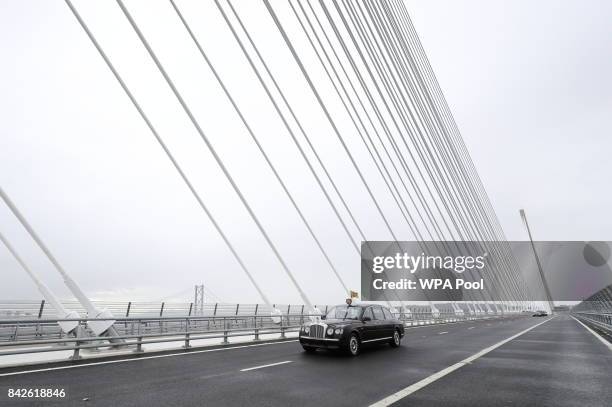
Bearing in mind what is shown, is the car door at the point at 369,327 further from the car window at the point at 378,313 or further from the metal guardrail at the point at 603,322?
the metal guardrail at the point at 603,322

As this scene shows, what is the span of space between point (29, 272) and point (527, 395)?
15.6 metres

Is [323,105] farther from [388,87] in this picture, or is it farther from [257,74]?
[388,87]

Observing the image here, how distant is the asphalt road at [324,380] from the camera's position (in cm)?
721

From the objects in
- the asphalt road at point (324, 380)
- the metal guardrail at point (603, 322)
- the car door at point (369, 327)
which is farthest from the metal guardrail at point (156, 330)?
the metal guardrail at point (603, 322)

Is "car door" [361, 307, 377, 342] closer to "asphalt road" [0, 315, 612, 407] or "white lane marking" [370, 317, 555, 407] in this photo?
"asphalt road" [0, 315, 612, 407]

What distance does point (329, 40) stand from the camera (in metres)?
27.1

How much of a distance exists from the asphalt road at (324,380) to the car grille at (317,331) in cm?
58

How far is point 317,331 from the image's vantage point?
13.4 m

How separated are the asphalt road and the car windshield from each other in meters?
1.30

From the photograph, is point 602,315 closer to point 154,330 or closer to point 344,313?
point 344,313

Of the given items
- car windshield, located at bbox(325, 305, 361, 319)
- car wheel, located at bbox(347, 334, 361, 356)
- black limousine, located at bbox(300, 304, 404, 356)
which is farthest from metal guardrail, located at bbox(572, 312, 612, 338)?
car wheel, located at bbox(347, 334, 361, 356)

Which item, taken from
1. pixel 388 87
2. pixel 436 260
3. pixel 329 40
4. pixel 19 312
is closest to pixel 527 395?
pixel 19 312

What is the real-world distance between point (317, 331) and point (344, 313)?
1.51 metres

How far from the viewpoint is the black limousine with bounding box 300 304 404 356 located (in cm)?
1310
